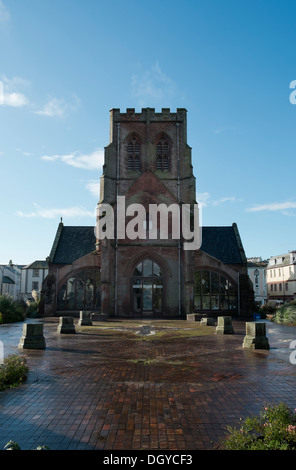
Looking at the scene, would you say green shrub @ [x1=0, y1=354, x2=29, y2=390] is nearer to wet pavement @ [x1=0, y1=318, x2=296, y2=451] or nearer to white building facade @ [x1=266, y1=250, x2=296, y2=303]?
wet pavement @ [x1=0, y1=318, x2=296, y2=451]

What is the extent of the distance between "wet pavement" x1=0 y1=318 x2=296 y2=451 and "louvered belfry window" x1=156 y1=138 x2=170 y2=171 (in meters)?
25.9

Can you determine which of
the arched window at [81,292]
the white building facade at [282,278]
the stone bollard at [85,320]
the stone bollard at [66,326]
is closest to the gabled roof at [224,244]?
the arched window at [81,292]

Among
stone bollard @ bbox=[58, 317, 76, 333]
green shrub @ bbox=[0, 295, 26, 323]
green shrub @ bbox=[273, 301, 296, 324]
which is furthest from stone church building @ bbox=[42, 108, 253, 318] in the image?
stone bollard @ bbox=[58, 317, 76, 333]

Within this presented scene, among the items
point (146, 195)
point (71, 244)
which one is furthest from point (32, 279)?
point (146, 195)

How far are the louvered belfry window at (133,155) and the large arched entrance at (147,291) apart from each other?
10394mm

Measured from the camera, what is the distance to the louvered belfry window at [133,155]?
119 ft

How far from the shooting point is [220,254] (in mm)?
37031

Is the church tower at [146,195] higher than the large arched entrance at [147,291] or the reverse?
higher

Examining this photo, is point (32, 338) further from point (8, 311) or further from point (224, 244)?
point (224, 244)

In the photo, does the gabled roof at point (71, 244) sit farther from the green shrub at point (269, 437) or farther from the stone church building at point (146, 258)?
the green shrub at point (269, 437)

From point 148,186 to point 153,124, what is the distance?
735 centimetres

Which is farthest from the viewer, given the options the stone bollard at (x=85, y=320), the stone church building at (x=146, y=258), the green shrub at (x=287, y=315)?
the stone church building at (x=146, y=258)

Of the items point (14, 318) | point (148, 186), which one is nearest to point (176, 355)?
point (14, 318)

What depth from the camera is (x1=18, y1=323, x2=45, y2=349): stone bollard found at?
12.8m
